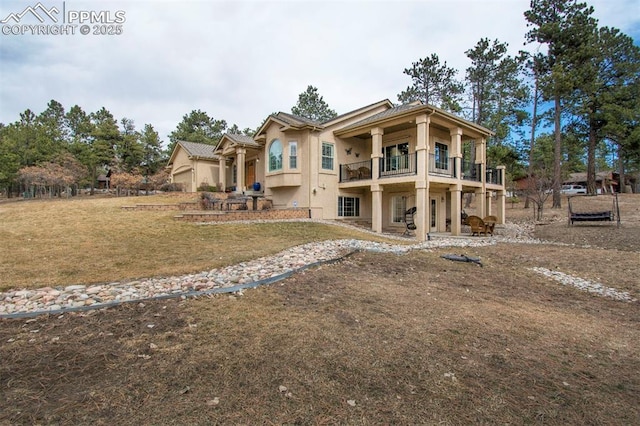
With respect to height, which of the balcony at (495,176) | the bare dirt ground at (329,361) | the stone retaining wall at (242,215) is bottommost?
the bare dirt ground at (329,361)

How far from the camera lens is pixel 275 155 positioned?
1773 cm

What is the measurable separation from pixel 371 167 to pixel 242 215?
6.90 m

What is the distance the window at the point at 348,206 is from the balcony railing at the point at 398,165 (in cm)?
258

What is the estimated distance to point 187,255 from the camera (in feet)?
25.5

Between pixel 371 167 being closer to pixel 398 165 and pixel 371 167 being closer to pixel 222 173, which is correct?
pixel 398 165

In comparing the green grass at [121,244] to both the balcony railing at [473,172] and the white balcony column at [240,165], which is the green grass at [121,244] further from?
the balcony railing at [473,172]

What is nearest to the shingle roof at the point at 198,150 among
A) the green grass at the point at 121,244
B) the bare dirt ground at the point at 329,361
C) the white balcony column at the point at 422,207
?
the green grass at the point at 121,244

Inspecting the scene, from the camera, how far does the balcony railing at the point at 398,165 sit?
14758mm

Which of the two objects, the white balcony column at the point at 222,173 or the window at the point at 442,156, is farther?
the white balcony column at the point at 222,173

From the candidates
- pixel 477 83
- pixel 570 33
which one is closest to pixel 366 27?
pixel 570 33

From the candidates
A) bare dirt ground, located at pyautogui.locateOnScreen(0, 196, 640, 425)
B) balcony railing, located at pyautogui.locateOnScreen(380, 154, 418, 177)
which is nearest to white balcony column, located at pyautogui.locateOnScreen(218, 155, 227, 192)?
balcony railing, located at pyautogui.locateOnScreen(380, 154, 418, 177)

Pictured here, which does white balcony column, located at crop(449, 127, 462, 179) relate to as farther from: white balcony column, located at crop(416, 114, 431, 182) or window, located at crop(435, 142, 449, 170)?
white balcony column, located at crop(416, 114, 431, 182)

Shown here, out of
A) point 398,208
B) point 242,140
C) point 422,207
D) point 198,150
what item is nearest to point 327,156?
point 398,208

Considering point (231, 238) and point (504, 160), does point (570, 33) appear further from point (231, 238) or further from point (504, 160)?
point (231, 238)
